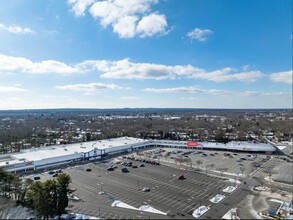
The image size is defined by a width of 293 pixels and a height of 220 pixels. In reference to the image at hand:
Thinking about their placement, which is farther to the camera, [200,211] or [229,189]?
[229,189]

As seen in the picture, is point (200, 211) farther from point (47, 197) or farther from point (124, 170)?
point (124, 170)

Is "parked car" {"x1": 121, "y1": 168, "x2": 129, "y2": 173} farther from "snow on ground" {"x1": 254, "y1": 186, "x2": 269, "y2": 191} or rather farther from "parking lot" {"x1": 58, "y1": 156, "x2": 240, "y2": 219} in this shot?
"snow on ground" {"x1": 254, "y1": 186, "x2": 269, "y2": 191}

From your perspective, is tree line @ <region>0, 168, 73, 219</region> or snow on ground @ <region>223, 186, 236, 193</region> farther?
snow on ground @ <region>223, 186, 236, 193</region>

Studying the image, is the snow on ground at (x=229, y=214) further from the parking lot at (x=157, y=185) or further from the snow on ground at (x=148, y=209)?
the snow on ground at (x=148, y=209)

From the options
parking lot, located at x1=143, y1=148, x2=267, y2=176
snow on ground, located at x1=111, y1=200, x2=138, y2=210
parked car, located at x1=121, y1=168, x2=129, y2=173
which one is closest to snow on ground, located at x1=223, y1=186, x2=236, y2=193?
parking lot, located at x1=143, y1=148, x2=267, y2=176

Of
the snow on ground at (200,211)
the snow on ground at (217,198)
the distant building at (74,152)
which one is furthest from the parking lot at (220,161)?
the snow on ground at (200,211)

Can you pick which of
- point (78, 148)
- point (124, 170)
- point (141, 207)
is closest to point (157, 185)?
point (141, 207)
